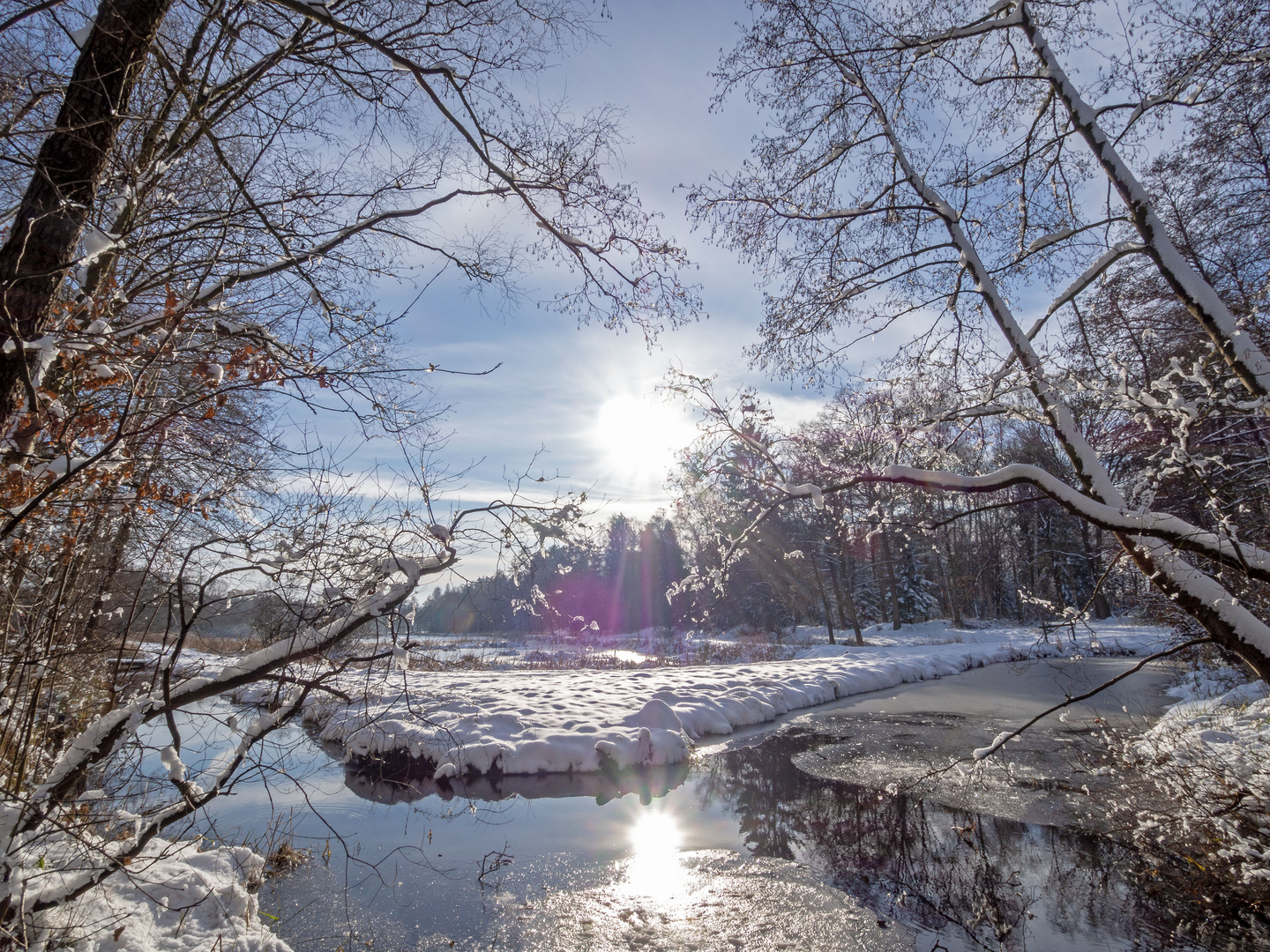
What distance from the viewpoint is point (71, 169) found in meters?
2.51

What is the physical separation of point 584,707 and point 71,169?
937cm

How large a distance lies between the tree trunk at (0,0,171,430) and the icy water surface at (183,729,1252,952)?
2.15 m

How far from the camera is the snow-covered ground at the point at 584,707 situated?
7715 mm

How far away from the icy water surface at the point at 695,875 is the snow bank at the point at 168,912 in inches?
21.6

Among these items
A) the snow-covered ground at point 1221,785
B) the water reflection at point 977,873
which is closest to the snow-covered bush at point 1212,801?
the snow-covered ground at point 1221,785

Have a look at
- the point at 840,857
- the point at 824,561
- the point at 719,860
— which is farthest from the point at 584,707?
the point at 824,561

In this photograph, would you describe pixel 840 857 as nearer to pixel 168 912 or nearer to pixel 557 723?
pixel 168 912

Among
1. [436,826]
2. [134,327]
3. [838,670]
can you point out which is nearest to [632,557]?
[838,670]

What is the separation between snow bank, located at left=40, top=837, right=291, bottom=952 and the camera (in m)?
2.66

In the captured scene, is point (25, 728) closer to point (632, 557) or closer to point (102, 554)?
point (102, 554)

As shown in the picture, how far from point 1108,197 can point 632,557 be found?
5405 cm

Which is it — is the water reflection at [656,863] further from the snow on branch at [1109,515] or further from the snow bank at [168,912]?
the snow on branch at [1109,515]

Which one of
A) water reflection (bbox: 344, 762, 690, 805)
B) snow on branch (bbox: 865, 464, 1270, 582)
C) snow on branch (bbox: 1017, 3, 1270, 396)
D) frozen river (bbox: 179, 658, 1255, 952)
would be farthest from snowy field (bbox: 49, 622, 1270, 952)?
snow on branch (bbox: 1017, 3, 1270, 396)

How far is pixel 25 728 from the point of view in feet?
9.49
